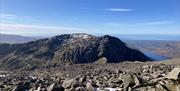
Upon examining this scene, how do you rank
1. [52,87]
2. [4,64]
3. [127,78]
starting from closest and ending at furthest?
[127,78] < [52,87] < [4,64]

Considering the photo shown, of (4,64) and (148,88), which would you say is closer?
(148,88)

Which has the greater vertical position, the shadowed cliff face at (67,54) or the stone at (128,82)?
the stone at (128,82)

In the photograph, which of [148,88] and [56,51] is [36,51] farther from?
[148,88]

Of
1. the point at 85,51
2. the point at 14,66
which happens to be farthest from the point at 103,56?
the point at 14,66

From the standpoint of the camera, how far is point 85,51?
560 ft

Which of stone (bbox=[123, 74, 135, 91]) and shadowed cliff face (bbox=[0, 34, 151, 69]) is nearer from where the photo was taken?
stone (bbox=[123, 74, 135, 91])

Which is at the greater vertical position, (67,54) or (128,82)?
(128,82)

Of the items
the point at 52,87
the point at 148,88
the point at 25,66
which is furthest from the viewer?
the point at 25,66

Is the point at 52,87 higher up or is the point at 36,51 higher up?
the point at 52,87

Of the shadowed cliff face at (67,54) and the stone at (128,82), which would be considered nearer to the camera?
the stone at (128,82)

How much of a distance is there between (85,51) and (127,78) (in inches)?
5561

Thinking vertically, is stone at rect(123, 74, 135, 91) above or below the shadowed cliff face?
above

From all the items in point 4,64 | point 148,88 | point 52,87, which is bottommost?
point 4,64

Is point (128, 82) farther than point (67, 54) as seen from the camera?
No
